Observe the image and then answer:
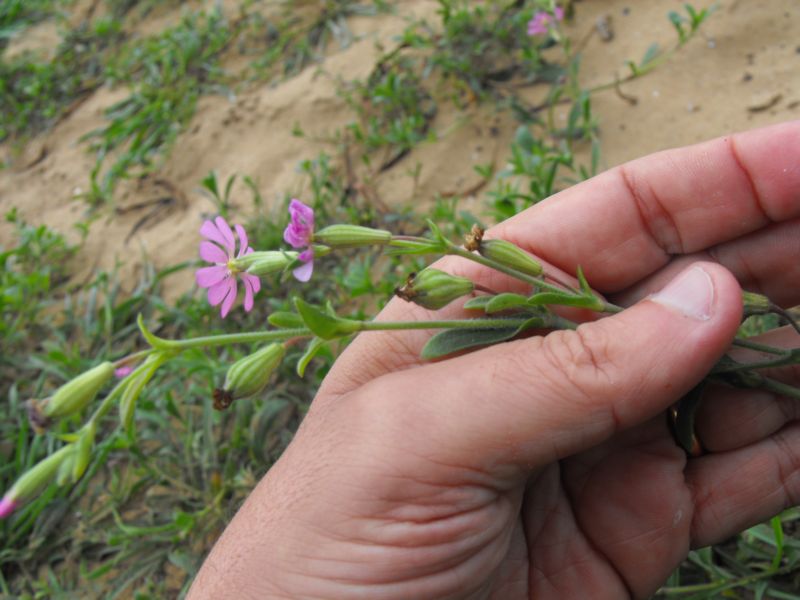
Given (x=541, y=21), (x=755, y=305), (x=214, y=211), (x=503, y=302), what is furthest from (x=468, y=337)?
(x=214, y=211)

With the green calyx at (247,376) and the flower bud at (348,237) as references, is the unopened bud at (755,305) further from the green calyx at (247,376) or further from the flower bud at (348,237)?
the green calyx at (247,376)

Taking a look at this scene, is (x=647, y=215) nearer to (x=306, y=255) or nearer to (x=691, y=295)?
(x=691, y=295)

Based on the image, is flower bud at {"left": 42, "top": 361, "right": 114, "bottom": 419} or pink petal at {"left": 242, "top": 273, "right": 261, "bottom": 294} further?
pink petal at {"left": 242, "top": 273, "right": 261, "bottom": 294}

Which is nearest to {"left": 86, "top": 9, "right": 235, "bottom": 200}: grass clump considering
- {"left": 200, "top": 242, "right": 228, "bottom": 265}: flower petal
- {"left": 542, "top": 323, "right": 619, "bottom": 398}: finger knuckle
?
{"left": 200, "top": 242, "right": 228, "bottom": 265}: flower petal

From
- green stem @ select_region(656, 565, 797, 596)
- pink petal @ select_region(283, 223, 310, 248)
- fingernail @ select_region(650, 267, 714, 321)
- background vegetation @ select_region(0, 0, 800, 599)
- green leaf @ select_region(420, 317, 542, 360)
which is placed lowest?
green stem @ select_region(656, 565, 797, 596)

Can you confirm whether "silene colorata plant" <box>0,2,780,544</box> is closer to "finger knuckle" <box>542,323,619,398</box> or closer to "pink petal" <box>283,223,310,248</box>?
"pink petal" <box>283,223,310,248</box>

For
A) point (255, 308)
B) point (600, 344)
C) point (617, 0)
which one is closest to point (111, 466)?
point (255, 308)

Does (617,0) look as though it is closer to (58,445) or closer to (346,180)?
(346,180)

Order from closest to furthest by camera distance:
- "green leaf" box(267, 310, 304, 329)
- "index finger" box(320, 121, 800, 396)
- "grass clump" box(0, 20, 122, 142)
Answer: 1. "green leaf" box(267, 310, 304, 329)
2. "index finger" box(320, 121, 800, 396)
3. "grass clump" box(0, 20, 122, 142)
